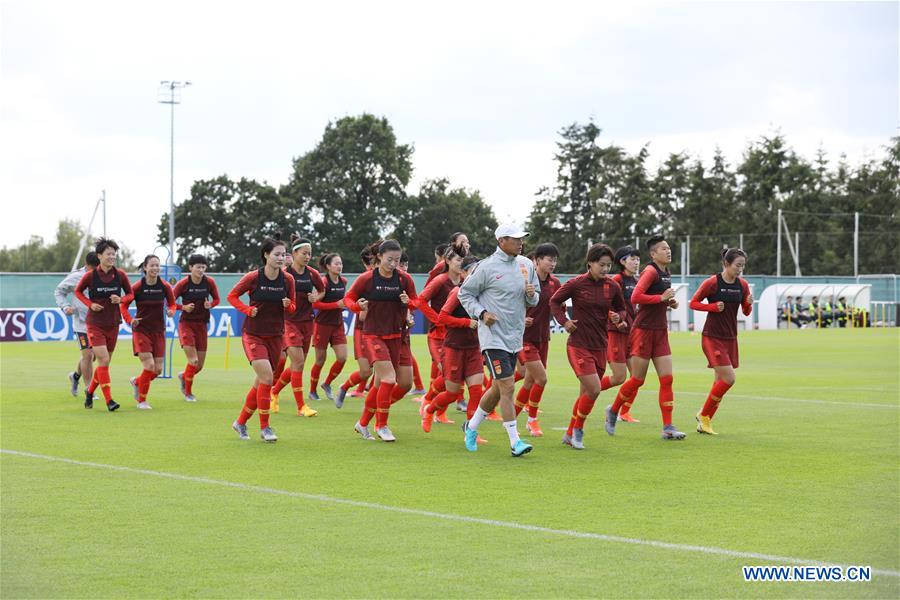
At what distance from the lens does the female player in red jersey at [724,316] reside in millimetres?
14320

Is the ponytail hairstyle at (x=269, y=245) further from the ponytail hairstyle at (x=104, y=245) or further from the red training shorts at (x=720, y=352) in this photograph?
the red training shorts at (x=720, y=352)

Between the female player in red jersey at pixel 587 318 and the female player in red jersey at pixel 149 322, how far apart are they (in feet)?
22.4

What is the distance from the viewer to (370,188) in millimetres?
92062

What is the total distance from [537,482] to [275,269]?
185 inches

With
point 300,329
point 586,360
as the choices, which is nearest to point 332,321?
point 300,329

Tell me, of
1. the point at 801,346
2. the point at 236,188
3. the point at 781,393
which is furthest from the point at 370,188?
the point at 781,393

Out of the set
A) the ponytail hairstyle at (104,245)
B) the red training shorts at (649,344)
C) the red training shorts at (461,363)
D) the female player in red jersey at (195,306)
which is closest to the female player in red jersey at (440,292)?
the red training shorts at (461,363)

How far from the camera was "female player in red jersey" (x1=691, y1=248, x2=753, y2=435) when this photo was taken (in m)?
14.3

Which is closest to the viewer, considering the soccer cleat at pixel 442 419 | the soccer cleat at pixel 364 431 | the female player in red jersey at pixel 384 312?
the female player in red jersey at pixel 384 312

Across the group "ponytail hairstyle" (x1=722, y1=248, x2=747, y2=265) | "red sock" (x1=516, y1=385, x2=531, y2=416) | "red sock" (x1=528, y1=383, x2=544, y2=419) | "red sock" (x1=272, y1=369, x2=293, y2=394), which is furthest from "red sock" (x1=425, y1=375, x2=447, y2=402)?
"ponytail hairstyle" (x1=722, y1=248, x2=747, y2=265)

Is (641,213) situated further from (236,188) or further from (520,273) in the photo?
(520,273)

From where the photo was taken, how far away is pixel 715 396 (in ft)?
47.5

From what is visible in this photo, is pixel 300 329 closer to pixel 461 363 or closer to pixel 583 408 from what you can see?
pixel 461 363

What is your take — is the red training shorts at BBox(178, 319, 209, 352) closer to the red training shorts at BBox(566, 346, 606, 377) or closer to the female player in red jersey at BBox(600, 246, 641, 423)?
the female player in red jersey at BBox(600, 246, 641, 423)
